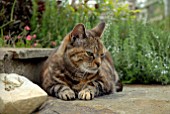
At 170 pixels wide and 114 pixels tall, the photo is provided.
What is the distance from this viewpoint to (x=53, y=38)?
4.92 metres

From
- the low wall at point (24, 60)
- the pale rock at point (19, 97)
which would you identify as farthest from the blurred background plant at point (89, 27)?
the pale rock at point (19, 97)

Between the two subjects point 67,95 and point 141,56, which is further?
point 141,56

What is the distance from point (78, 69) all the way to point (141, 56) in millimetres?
1312

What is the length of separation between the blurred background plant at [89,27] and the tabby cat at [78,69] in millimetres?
949

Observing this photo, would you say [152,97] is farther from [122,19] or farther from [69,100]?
[122,19]

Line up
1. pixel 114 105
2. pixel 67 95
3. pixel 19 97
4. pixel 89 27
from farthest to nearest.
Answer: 1. pixel 89 27
2. pixel 67 95
3. pixel 114 105
4. pixel 19 97

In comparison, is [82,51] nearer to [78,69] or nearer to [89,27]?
[78,69]

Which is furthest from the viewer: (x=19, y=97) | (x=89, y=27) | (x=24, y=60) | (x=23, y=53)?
(x=89, y=27)

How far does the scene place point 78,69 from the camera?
3.18 metres

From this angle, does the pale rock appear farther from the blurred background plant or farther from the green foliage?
the green foliage

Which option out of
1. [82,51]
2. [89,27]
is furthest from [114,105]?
[89,27]

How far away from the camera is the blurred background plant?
4328mm

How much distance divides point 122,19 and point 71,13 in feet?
4.38

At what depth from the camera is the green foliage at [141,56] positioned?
4222 mm
